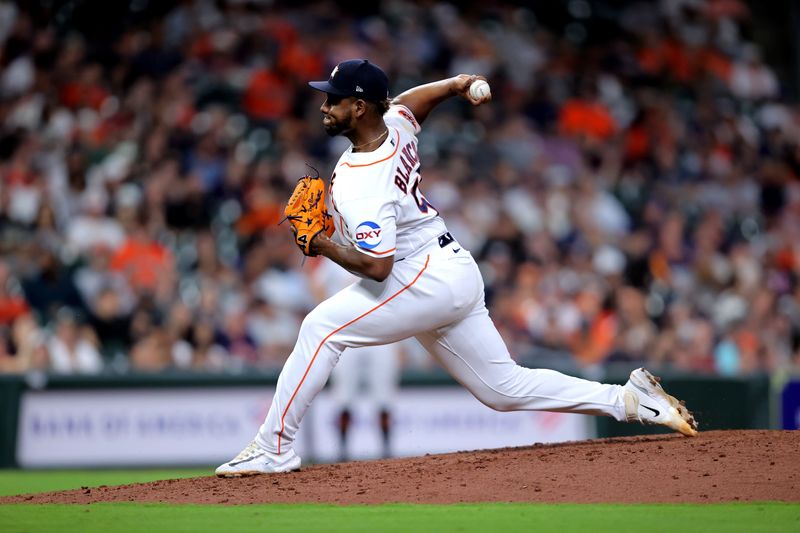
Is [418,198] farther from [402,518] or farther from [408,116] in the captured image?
[402,518]

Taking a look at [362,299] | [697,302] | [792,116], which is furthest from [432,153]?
[362,299]

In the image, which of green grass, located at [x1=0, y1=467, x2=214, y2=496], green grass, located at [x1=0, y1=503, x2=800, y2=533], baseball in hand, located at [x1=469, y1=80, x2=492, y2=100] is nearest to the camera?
green grass, located at [x1=0, y1=503, x2=800, y2=533]

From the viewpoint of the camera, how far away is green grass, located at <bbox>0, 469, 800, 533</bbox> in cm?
524

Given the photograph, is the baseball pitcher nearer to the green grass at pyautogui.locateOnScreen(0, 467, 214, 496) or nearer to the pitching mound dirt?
the pitching mound dirt

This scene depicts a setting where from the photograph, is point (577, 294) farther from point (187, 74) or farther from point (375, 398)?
point (187, 74)

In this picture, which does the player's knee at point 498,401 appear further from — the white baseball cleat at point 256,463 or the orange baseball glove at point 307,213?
the orange baseball glove at point 307,213

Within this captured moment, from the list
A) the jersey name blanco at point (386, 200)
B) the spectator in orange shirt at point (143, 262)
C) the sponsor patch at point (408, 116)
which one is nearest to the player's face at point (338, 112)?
the jersey name blanco at point (386, 200)

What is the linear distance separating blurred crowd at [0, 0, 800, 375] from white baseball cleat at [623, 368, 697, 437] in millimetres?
4962

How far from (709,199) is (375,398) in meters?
6.39

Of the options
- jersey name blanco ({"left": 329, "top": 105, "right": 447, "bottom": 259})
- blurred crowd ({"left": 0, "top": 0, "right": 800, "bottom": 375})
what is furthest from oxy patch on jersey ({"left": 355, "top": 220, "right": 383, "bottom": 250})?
blurred crowd ({"left": 0, "top": 0, "right": 800, "bottom": 375})

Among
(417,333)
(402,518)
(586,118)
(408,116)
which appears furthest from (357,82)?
(586,118)

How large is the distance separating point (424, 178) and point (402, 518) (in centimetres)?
855

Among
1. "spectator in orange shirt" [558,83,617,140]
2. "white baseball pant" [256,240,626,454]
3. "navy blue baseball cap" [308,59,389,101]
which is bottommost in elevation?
"white baseball pant" [256,240,626,454]

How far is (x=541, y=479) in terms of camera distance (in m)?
6.32
